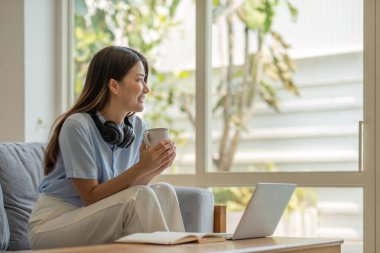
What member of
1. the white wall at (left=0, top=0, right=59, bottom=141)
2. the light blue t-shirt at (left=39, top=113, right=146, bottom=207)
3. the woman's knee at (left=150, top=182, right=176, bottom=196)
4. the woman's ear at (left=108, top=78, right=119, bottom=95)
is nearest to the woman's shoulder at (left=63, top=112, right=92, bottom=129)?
the light blue t-shirt at (left=39, top=113, right=146, bottom=207)

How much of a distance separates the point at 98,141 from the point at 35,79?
1593 millimetres

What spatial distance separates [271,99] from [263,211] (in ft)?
4.65

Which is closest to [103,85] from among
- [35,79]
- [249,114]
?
[249,114]

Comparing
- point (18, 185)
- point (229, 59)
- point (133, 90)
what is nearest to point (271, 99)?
point (229, 59)

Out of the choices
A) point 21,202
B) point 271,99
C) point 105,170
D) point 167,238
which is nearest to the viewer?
point 167,238

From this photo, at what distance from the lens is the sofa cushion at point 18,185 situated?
2.79 metres

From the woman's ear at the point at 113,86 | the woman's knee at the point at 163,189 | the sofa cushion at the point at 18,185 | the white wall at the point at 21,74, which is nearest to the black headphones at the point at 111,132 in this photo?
the woman's ear at the point at 113,86

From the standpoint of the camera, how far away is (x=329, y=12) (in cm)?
332

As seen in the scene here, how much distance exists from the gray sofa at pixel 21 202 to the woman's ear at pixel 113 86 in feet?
1.69

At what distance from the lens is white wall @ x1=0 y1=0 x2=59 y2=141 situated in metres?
3.91

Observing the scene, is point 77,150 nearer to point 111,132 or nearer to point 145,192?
point 111,132

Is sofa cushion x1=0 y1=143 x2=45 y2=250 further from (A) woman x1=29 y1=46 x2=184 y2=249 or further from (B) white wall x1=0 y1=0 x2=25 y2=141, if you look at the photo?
(B) white wall x1=0 y1=0 x2=25 y2=141

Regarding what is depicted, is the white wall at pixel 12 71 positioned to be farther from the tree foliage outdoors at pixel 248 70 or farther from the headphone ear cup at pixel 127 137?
the headphone ear cup at pixel 127 137

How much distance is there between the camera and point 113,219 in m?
2.19
